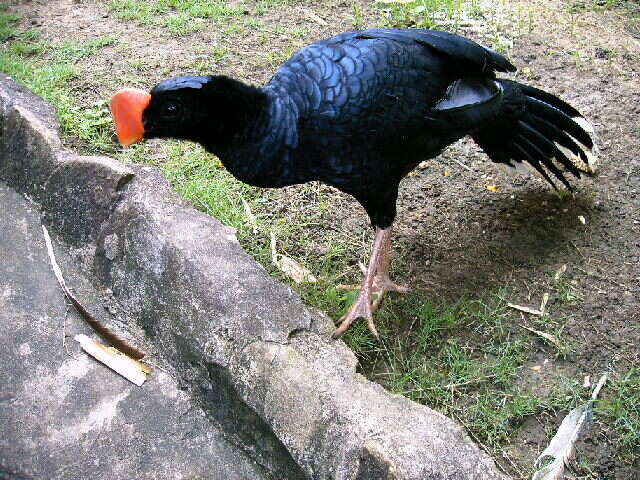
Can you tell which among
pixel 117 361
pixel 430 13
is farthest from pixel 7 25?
pixel 117 361

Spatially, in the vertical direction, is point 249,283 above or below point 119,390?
above

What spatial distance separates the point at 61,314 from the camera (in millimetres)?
2885

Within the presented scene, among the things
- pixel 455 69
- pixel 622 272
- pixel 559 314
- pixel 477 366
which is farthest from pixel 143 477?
pixel 622 272

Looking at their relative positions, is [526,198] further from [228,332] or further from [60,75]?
[60,75]

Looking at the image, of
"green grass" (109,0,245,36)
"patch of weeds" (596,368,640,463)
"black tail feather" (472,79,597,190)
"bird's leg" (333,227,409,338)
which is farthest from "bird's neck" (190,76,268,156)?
"green grass" (109,0,245,36)

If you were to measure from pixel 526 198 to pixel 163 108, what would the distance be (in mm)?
2188

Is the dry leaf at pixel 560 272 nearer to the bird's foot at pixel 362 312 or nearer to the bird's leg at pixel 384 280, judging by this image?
the bird's leg at pixel 384 280

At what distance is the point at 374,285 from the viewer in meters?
3.27

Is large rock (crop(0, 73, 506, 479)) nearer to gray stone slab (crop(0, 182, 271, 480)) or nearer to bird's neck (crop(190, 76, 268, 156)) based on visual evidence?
gray stone slab (crop(0, 182, 271, 480))

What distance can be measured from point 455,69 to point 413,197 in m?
1.01

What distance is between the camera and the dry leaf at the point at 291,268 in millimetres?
3361

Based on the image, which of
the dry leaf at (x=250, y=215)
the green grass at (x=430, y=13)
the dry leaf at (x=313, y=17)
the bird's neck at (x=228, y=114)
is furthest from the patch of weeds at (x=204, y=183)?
the green grass at (x=430, y=13)

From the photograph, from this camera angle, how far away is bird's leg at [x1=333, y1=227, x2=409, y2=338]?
305 cm

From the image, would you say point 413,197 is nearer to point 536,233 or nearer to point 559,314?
point 536,233
